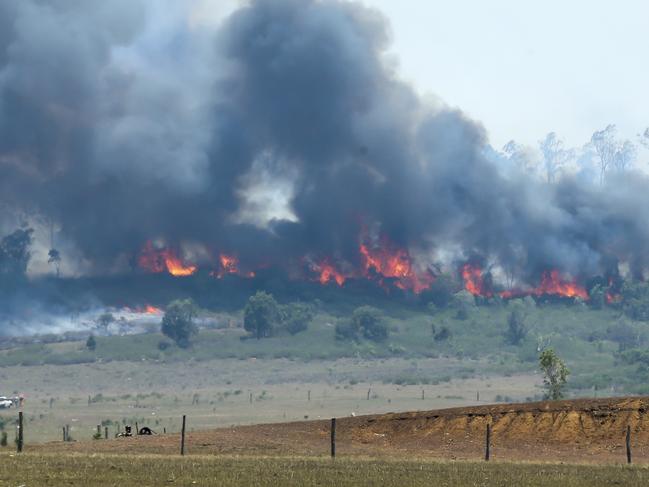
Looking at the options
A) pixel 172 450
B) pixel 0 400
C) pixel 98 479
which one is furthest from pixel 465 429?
pixel 0 400

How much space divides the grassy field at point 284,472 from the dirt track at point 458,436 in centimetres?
730

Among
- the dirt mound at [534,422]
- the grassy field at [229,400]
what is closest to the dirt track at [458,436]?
the dirt mound at [534,422]

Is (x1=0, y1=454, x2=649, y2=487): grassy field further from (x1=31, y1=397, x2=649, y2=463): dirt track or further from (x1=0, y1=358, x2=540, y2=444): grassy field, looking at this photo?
(x1=0, y1=358, x2=540, y2=444): grassy field

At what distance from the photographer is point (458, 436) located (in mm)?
79125

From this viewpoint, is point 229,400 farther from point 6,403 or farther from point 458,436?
point 458,436

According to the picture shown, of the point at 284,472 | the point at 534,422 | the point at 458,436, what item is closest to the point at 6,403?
the point at 458,436

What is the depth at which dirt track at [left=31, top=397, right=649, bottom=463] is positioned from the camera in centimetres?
7188

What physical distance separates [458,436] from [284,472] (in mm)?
24764

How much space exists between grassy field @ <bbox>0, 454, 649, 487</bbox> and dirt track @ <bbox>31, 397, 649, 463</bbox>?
7.30m

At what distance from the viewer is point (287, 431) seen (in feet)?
268

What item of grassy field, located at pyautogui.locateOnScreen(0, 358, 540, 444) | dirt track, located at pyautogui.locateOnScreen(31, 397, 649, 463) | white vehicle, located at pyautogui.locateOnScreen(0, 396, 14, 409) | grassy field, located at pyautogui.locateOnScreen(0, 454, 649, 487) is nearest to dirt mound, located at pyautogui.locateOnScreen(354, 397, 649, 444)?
dirt track, located at pyautogui.locateOnScreen(31, 397, 649, 463)

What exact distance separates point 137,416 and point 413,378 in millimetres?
60258

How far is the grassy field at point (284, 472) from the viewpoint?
52.8 meters

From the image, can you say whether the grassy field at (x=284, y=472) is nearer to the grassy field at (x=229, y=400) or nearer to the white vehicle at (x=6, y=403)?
the grassy field at (x=229, y=400)
